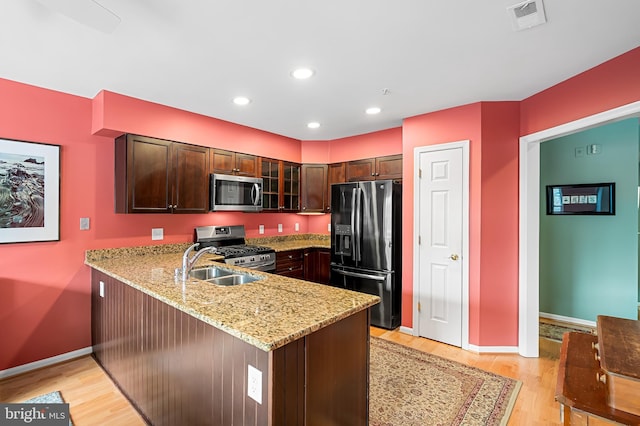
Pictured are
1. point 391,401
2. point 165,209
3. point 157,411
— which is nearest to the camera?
point 157,411

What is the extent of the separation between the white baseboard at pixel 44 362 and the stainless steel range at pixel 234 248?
148cm

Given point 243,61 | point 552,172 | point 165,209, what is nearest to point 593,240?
point 552,172

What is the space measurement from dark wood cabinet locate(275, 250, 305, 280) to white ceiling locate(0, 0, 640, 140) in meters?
1.99

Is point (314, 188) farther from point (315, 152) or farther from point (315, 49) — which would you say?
point (315, 49)

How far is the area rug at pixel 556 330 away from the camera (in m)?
3.46

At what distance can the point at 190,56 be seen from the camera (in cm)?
221

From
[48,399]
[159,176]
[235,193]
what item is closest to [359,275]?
[235,193]

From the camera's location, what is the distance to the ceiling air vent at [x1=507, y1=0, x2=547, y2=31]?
1637mm

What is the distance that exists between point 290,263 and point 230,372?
111 inches

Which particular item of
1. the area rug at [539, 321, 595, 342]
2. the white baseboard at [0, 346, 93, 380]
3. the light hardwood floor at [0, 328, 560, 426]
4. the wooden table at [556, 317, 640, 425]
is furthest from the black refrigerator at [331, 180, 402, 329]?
the white baseboard at [0, 346, 93, 380]

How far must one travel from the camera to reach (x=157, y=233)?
3428 mm

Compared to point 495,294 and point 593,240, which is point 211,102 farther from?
point 593,240

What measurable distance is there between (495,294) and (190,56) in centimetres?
348

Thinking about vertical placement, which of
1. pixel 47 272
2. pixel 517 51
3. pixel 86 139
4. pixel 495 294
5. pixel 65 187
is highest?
pixel 517 51
